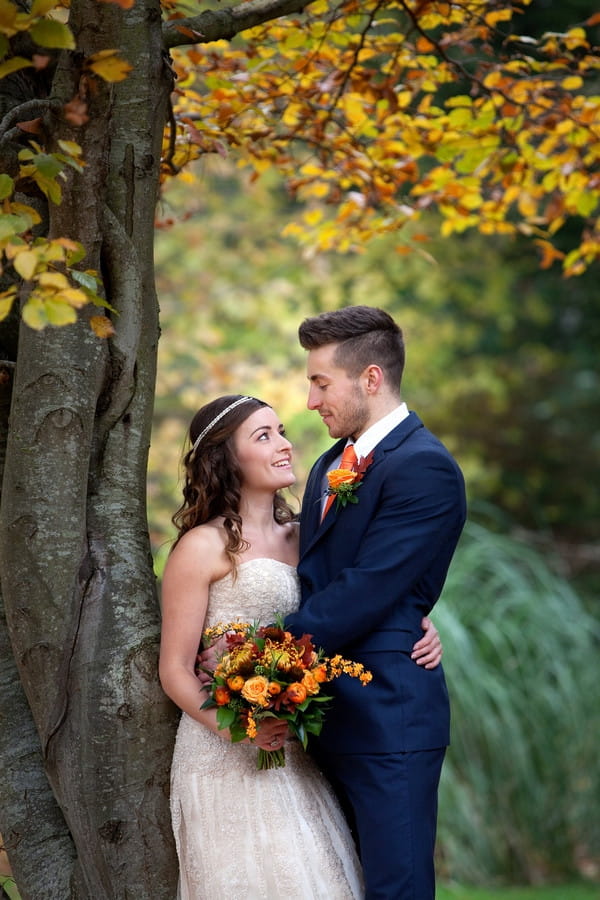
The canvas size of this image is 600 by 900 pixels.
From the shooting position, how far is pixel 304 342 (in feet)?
11.3

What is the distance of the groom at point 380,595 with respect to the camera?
117 inches

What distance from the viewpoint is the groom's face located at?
11.0 feet

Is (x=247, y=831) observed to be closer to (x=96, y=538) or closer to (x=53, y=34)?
(x=96, y=538)

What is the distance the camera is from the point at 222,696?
274 cm

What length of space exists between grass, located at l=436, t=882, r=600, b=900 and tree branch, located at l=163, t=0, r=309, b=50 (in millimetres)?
4593

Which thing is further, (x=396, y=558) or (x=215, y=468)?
(x=215, y=468)

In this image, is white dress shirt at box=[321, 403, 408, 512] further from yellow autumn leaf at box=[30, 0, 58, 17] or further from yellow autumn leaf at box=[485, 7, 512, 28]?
yellow autumn leaf at box=[485, 7, 512, 28]

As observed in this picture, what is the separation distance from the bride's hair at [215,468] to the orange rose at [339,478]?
0.35 m

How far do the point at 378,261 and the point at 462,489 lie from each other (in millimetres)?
8410

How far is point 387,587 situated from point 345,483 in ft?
1.18

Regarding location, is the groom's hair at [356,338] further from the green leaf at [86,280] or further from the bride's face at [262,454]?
the green leaf at [86,280]

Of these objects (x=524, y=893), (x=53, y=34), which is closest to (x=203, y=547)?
(x=53, y=34)

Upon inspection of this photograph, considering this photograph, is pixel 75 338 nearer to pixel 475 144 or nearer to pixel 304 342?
pixel 304 342

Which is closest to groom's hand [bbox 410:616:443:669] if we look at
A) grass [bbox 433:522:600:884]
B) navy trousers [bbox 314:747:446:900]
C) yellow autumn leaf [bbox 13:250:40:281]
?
navy trousers [bbox 314:747:446:900]
